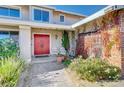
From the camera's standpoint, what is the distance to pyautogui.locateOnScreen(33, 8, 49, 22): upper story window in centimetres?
1335

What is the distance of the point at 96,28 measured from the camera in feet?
28.3

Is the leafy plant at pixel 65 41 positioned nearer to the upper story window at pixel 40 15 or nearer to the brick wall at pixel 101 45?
the brick wall at pixel 101 45

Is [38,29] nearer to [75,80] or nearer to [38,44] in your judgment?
[38,44]

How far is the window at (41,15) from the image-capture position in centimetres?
1341

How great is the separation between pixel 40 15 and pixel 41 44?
2608 mm

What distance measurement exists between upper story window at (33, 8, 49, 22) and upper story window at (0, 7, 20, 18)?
1379 millimetres

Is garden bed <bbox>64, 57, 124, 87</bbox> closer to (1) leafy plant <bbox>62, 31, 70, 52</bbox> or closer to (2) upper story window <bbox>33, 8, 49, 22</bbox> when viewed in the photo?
(1) leafy plant <bbox>62, 31, 70, 52</bbox>

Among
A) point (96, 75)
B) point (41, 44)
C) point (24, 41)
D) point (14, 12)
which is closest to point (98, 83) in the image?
point (96, 75)

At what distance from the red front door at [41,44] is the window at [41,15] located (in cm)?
181

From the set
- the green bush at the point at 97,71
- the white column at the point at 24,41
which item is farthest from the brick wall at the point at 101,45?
the white column at the point at 24,41

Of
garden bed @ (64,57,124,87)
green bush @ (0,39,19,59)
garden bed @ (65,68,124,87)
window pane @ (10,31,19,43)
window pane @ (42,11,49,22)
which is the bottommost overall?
garden bed @ (65,68,124,87)

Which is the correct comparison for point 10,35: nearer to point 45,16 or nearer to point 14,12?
point 14,12

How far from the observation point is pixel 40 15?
13.6 m

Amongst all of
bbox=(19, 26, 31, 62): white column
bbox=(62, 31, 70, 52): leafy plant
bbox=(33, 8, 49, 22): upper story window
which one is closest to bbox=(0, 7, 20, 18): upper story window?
bbox=(33, 8, 49, 22): upper story window
